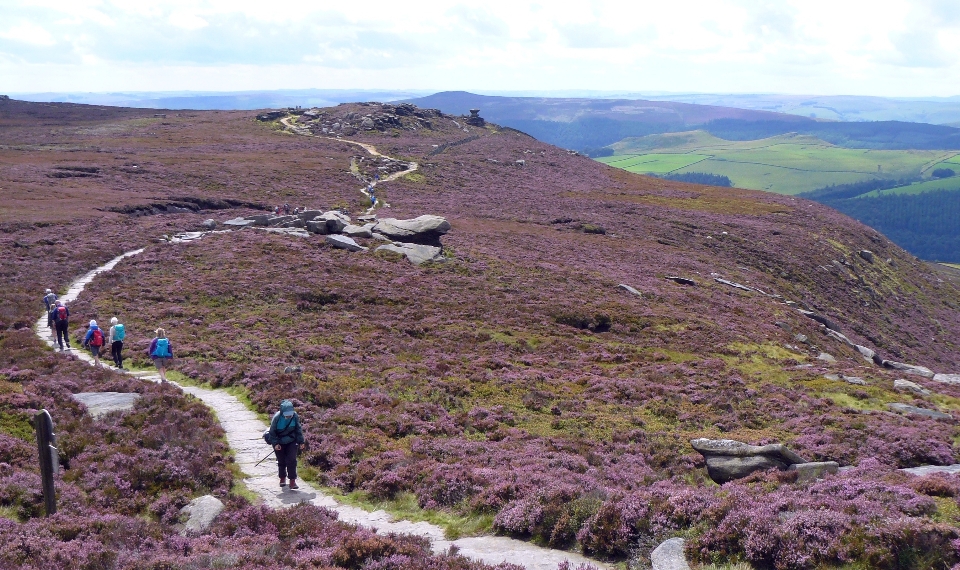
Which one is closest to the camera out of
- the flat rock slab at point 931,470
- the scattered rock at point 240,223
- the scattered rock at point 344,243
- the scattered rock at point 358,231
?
the flat rock slab at point 931,470

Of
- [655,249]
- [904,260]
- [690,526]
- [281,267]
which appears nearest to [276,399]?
[690,526]

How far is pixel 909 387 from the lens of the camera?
31.3 meters

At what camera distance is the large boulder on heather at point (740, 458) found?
16.1 metres

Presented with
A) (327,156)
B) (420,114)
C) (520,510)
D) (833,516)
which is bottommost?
(520,510)

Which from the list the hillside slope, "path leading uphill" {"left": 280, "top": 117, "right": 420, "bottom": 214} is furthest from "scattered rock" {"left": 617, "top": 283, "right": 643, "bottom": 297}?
"path leading uphill" {"left": 280, "top": 117, "right": 420, "bottom": 214}

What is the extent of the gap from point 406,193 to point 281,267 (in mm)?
43481

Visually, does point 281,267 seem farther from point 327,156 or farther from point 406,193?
point 327,156

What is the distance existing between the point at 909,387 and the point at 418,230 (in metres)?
36.5

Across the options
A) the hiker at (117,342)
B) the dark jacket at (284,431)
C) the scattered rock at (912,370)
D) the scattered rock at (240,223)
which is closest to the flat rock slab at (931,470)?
the dark jacket at (284,431)

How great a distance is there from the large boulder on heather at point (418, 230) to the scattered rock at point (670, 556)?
44356 millimetres

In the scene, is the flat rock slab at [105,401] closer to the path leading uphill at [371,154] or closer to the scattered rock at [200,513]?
the scattered rock at [200,513]

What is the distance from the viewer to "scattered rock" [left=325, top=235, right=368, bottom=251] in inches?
2005

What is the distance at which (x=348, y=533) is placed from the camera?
40.1 feet

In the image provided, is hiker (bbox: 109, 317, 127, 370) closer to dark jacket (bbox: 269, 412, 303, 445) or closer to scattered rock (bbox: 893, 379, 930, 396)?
dark jacket (bbox: 269, 412, 303, 445)
